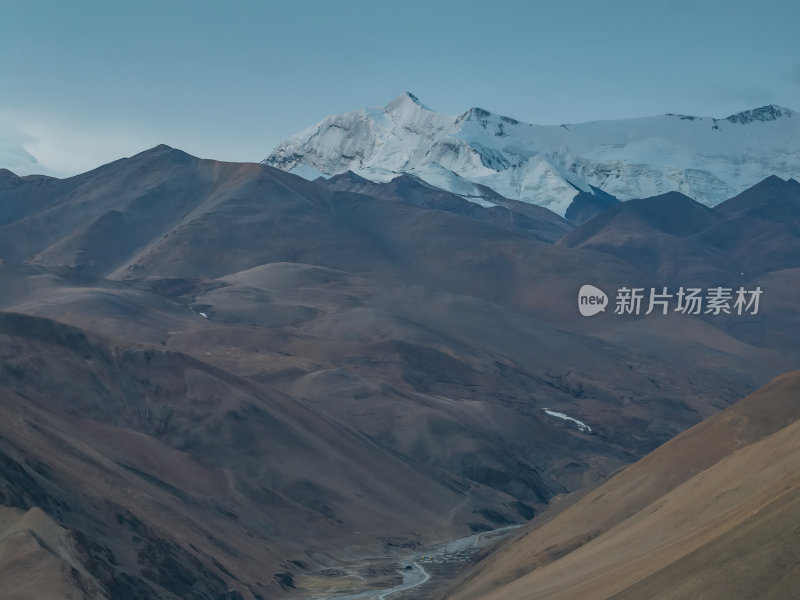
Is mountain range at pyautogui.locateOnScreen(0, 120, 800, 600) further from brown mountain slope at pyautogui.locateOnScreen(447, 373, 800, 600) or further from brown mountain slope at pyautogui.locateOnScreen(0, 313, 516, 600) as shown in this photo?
brown mountain slope at pyautogui.locateOnScreen(447, 373, 800, 600)

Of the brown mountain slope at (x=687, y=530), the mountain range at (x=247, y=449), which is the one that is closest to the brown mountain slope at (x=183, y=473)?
the mountain range at (x=247, y=449)

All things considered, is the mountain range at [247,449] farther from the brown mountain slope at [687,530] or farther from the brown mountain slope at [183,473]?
the brown mountain slope at [687,530]

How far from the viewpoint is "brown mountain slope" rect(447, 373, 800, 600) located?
36.8 meters

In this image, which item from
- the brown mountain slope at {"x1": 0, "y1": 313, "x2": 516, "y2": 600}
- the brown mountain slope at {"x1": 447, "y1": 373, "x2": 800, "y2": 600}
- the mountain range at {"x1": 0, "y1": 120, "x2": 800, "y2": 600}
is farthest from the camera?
the brown mountain slope at {"x1": 0, "y1": 313, "x2": 516, "y2": 600}

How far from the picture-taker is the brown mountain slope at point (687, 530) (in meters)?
36.8

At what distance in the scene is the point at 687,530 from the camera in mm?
53531

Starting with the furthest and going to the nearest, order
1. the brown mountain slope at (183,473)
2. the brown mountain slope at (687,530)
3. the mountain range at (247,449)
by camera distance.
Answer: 1. the brown mountain slope at (183,473)
2. the mountain range at (247,449)
3. the brown mountain slope at (687,530)

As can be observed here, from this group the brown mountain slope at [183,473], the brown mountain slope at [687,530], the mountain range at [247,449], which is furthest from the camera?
the brown mountain slope at [183,473]

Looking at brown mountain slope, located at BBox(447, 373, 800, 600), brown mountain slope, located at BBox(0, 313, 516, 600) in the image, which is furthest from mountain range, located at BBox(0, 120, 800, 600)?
brown mountain slope, located at BBox(447, 373, 800, 600)

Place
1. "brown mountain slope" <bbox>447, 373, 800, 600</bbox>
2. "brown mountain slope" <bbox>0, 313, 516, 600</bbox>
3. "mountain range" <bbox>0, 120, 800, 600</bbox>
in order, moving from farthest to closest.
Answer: "brown mountain slope" <bbox>0, 313, 516, 600</bbox> → "mountain range" <bbox>0, 120, 800, 600</bbox> → "brown mountain slope" <bbox>447, 373, 800, 600</bbox>

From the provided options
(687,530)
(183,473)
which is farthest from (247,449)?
(687,530)

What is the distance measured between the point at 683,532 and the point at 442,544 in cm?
5695

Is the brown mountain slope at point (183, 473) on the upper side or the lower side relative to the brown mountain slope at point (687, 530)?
lower

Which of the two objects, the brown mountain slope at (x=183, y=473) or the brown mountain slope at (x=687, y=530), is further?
the brown mountain slope at (x=183, y=473)
